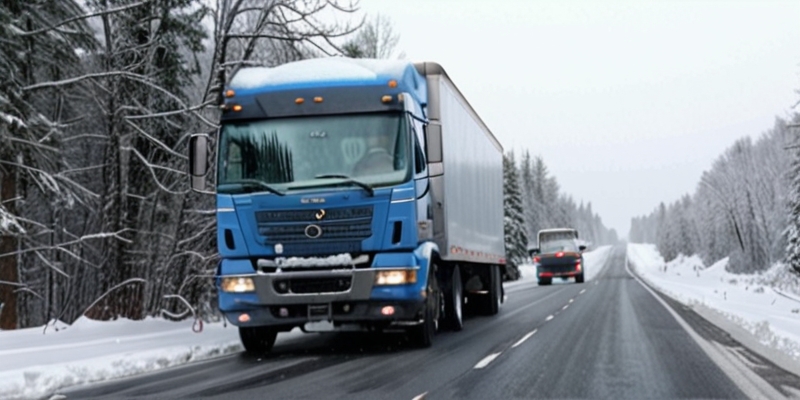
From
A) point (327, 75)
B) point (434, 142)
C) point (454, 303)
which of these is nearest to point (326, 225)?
point (434, 142)

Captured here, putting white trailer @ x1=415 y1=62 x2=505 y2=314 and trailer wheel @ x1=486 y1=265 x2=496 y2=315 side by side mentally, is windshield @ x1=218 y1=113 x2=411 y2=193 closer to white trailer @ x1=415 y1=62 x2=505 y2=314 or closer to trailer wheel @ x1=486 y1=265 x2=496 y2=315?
white trailer @ x1=415 y1=62 x2=505 y2=314

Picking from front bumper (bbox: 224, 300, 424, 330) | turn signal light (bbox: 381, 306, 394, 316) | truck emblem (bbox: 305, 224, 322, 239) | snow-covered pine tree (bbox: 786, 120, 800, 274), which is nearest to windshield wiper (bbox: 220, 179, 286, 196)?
truck emblem (bbox: 305, 224, 322, 239)

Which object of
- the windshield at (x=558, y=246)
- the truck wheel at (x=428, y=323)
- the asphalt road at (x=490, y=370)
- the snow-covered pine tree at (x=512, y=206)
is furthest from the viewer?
the snow-covered pine tree at (x=512, y=206)

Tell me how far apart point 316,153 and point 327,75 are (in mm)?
1179

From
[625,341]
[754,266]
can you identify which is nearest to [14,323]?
[625,341]

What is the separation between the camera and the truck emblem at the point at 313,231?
10.5 m

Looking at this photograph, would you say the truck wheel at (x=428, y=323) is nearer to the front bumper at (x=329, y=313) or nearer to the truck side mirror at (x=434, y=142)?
the front bumper at (x=329, y=313)

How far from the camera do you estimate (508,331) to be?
47.9 feet

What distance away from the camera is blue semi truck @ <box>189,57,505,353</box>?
10500 mm

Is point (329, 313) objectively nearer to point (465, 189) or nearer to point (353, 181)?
point (353, 181)

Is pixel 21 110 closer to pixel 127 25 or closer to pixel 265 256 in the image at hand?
pixel 127 25

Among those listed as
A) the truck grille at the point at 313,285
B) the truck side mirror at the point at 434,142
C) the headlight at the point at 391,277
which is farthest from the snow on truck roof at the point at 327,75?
the truck grille at the point at 313,285

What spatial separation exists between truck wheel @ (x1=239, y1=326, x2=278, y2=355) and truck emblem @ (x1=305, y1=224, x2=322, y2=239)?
2.15 m

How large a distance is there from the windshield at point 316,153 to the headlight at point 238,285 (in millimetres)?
1192
